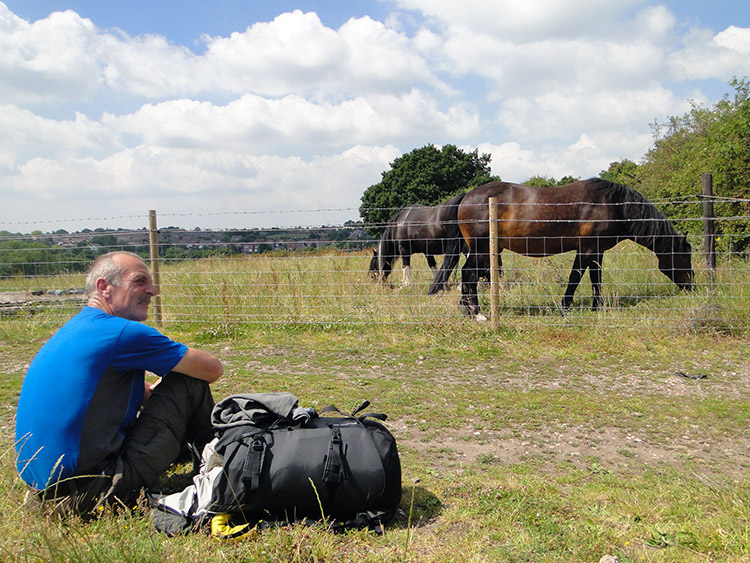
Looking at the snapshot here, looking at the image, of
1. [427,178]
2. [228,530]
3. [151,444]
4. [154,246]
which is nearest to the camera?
[228,530]

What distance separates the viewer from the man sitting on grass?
2367 mm

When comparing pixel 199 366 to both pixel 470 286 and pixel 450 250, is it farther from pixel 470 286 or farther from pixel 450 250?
pixel 450 250

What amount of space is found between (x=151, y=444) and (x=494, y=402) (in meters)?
3.02

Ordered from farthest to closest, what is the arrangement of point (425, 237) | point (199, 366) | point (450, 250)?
point (425, 237) → point (450, 250) → point (199, 366)

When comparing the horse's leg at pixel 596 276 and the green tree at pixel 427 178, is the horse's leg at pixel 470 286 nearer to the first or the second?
the horse's leg at pixel 596 276

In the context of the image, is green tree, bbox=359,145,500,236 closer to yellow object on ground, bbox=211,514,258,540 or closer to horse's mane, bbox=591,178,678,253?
horse's mane, bbox=591,178,678,253

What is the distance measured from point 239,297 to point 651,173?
17975 millimetres

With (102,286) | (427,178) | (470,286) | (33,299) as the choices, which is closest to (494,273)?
(470,286)

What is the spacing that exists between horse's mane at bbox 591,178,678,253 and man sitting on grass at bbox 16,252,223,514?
23.1 feet

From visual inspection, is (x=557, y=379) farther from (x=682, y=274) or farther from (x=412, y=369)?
(x=682, y=274)

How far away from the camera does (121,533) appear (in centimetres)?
218

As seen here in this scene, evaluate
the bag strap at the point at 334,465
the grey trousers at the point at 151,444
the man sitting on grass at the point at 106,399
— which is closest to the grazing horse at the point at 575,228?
the grey trousers at the point at 151,444

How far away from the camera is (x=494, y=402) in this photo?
15.2 ft

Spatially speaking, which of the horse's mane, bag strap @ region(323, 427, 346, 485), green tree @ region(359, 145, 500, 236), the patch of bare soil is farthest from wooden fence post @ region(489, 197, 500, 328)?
green tree @ region(359, 145, 500, 236)
